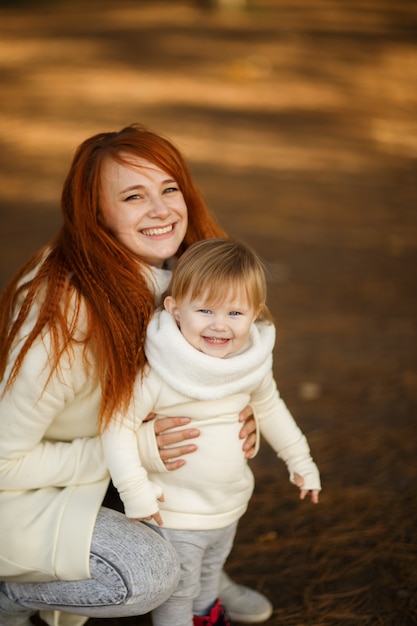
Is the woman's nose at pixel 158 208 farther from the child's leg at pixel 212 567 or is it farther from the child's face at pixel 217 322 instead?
the child's leg at pixel 212 567

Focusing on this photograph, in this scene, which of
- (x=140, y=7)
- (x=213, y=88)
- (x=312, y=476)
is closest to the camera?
(x=312, y=476)

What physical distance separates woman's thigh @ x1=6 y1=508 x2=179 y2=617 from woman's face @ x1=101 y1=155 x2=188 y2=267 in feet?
2.83

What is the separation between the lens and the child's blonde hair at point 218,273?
2213 mm

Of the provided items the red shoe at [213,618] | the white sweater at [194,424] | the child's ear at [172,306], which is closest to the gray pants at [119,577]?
the white sweater at [194,424]

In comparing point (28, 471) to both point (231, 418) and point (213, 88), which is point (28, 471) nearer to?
point (231, 418)

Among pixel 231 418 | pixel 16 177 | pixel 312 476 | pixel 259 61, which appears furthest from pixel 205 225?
pixel 259 61

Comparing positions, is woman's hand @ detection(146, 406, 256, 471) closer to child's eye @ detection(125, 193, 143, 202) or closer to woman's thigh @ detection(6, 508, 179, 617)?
woman's thigh @ detection(6, 508, 179, 617)

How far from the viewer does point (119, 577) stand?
2186mm

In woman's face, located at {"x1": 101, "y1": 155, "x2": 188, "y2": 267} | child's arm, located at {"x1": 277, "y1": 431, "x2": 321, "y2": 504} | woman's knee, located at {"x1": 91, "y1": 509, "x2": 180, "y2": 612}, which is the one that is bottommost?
woman's knee, located at {"x1": 91, "y1": 509, "x2": 180, "y2": 612}

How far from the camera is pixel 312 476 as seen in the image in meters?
2.47

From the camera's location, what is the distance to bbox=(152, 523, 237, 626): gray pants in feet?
7.59

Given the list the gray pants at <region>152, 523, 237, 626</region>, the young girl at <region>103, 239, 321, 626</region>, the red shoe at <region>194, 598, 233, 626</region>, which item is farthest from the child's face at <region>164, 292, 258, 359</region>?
the red shoe at <region>194, 598, 233, 626</region>

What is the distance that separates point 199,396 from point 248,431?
0.29 meters

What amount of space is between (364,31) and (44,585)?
53.5 ft
